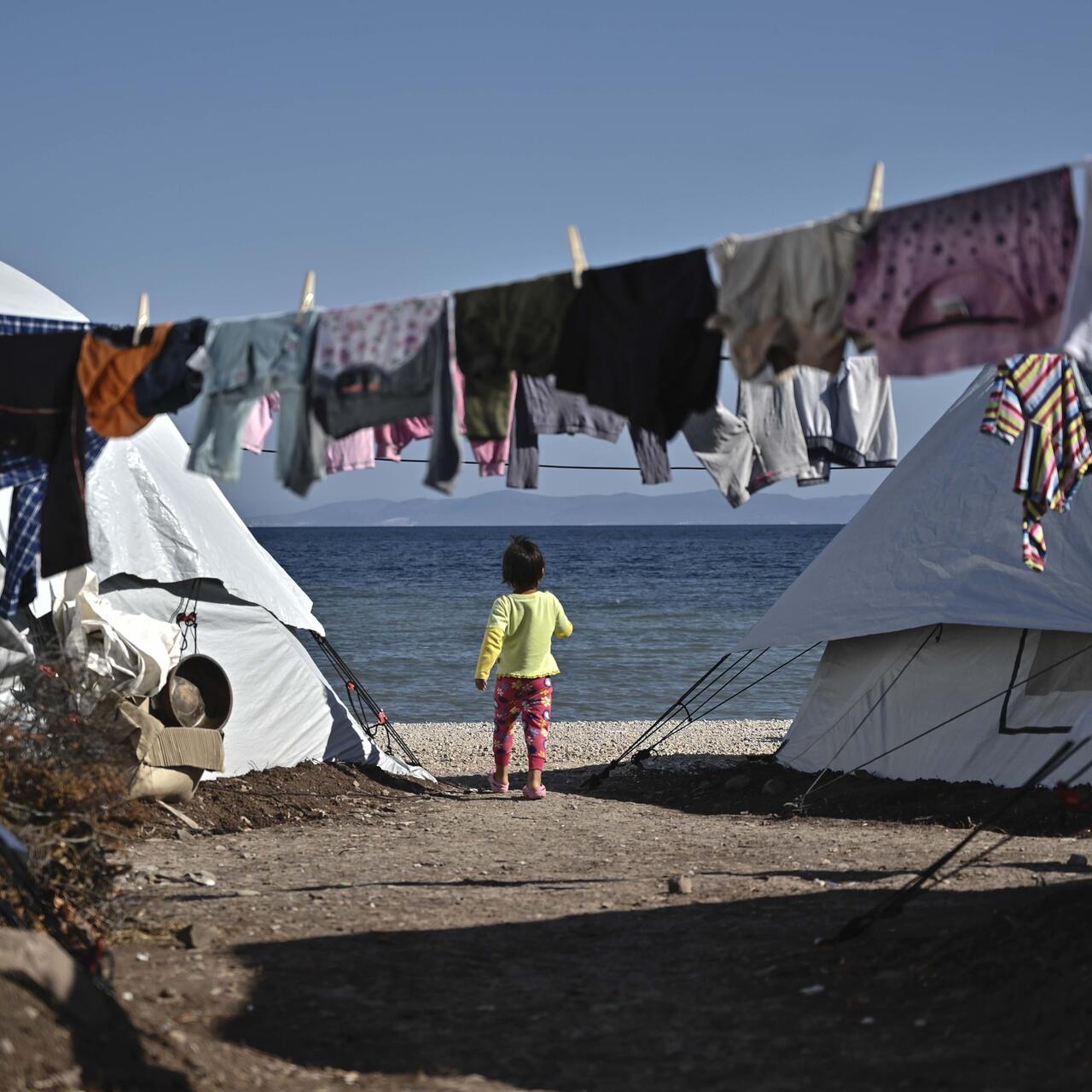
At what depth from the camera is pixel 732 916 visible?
6.18 meters

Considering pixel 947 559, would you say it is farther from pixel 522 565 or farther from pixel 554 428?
pixel 554 428

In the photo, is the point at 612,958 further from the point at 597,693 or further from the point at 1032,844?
the point at 597,693

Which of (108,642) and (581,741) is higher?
(108,642)

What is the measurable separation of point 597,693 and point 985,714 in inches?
491

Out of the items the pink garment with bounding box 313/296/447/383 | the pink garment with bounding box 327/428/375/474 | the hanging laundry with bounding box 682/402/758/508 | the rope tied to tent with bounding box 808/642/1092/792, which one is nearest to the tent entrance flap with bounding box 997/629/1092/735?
the rope tied to tent with bounding box 808/642/1092/792

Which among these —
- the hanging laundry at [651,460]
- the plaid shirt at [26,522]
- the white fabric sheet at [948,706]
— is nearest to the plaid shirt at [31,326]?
the plaid shirt at [26,522]

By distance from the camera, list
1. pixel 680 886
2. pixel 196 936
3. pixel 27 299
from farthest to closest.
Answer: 1. pixel 27 299
2. pixel 680 886
3. pixel 196 936

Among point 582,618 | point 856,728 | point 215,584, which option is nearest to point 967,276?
point 856,728

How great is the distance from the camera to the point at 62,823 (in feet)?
17.3

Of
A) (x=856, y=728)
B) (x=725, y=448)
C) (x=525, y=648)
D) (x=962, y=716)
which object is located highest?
(x=725, y=448)

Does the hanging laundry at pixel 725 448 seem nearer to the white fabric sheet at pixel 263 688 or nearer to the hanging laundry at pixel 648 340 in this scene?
the hanging laundry at pixel 648 340

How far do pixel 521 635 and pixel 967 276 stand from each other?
5.81m

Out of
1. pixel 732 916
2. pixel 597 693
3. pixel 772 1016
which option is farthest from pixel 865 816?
pixel 597 693

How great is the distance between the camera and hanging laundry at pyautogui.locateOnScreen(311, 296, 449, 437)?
5.37 metres
